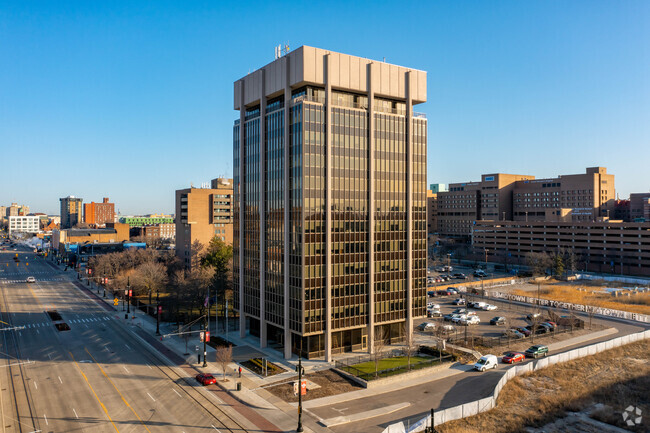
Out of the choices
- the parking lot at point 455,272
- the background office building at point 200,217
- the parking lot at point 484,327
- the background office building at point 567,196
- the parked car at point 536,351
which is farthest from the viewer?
the background office building at point 567,196

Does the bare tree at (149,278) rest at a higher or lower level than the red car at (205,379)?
higher

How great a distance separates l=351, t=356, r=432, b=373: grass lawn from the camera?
4922cm

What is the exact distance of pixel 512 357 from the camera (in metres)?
52.8

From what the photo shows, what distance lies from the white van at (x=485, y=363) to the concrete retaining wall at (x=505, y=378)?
6.95 feet

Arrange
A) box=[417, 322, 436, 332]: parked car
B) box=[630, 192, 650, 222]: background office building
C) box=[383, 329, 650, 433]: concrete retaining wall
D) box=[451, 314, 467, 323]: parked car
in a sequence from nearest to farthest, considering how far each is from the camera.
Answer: box=[383, 329, 650, 433]: concrete retaining wall < box=[417, 322, 436, 332]: parked car < box=[451, 314, 467, 323]: parked car < box=[630, 192, 650, 222]: background office building

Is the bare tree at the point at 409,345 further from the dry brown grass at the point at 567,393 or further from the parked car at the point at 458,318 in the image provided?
the parked car at the point at 458,318

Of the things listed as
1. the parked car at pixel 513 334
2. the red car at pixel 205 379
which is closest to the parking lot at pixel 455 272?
the parked car at pixel 513 334

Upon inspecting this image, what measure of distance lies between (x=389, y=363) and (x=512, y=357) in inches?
589

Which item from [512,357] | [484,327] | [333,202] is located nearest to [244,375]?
[333,202]

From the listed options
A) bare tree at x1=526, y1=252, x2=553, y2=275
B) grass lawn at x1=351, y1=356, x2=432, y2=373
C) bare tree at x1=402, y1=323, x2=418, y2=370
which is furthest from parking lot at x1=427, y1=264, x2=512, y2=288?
grass lawn at x1=351, y1=356, x2=432, y2=373

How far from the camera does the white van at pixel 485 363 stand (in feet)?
163

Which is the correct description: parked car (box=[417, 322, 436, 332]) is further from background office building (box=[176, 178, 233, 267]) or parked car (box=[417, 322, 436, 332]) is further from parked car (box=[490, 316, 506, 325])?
background office building (box=[176, 178, 233, 267])

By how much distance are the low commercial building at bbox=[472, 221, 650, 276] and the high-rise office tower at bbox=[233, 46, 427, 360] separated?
98691 millimetres

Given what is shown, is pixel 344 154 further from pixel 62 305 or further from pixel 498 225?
pixel 498 225
